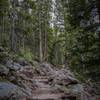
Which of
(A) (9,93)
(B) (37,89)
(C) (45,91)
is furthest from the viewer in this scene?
(B) (37,89)

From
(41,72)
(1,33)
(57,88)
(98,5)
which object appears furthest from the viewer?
(1,33)

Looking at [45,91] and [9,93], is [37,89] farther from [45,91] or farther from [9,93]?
[9,93]

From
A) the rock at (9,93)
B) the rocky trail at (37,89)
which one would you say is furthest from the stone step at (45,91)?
the rock at (9,93)

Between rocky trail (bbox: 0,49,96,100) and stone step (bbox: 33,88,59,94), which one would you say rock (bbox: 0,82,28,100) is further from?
stone step (bbox: 33,88,59,94)

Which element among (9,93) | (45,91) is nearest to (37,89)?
(45,91)

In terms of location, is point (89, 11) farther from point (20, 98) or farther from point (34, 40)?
point (34, 40)

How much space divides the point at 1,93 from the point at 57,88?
455 cm

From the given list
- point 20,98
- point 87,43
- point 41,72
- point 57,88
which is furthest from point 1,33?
point 87,43

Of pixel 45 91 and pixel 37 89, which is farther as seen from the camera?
pixel 37 89

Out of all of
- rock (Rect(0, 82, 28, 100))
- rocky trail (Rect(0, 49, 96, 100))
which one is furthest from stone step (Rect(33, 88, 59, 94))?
rock (Rect(0, 82, 28, 100))

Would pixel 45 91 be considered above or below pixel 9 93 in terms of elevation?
below

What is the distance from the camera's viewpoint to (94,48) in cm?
748

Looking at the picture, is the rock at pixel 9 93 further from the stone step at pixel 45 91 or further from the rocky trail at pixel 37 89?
the stone step at pixel 45 91

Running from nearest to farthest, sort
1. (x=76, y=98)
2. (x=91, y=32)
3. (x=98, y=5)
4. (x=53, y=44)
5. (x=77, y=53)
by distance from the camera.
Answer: (x=98, y=5) < (x=91, y=32) < (x=77, y=53) < (x=76, y=98) < (x=53, y=44)
